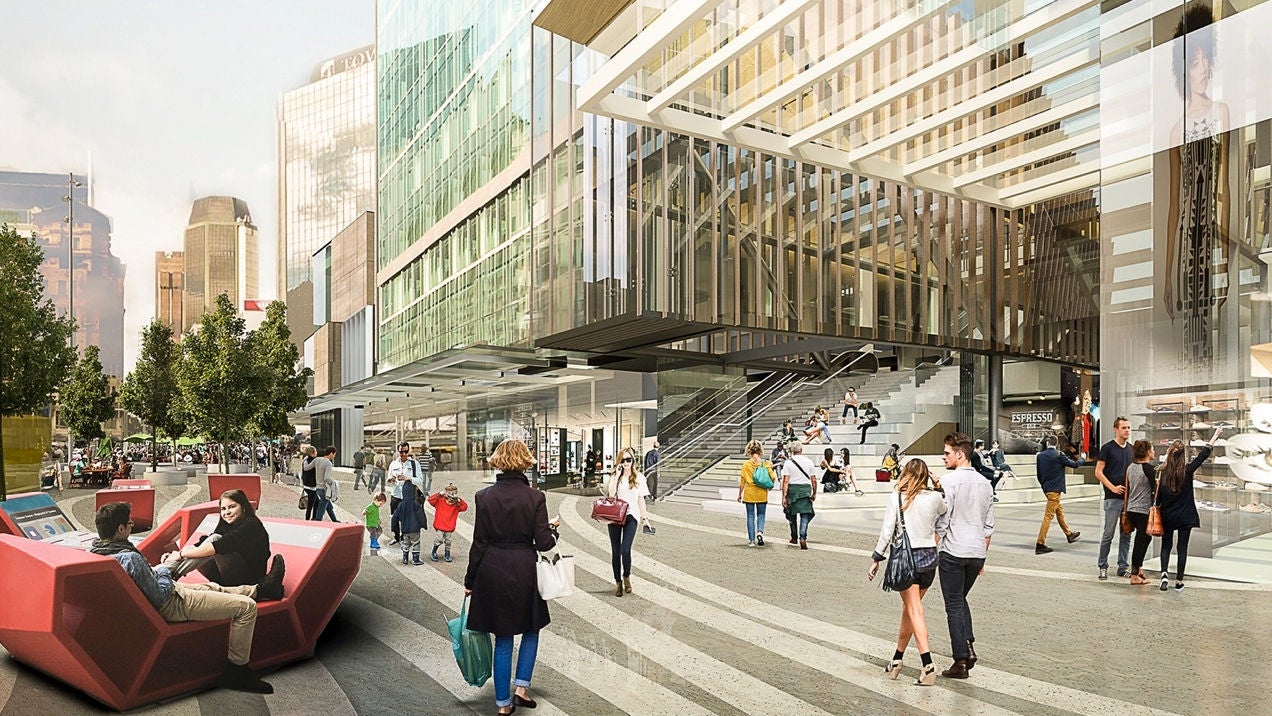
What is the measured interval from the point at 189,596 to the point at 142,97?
22980 millimetres

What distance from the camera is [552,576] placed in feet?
18.2

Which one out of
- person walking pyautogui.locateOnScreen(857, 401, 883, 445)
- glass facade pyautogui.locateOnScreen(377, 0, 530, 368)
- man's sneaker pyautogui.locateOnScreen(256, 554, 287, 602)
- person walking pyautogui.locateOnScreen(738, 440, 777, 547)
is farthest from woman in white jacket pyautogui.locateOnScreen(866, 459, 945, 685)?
glass facade pyautogui.locateOnScreen(377, 0, 530, 368)

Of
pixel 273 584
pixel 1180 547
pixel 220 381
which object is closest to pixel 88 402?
pixel 220 381

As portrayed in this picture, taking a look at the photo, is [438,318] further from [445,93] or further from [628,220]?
[628,220]

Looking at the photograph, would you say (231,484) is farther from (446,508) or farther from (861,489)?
(861,489)

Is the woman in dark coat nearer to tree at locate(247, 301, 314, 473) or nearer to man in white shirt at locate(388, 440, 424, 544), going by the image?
man in white shirt at locate(388, 440, 424, 544)

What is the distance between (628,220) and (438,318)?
68.4 feet

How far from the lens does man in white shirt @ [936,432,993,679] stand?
6.34 m

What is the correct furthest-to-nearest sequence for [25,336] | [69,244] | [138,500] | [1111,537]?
1. [69,244]
2. [25,336]
3. [138,500]
4. [1111,537]

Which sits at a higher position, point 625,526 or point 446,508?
point 625,526

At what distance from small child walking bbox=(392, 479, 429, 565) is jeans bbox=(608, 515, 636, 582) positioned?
3.07 meters

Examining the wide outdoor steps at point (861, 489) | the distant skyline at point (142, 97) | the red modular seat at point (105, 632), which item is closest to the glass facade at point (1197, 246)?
the wide outdoor steps at point (861, 489)

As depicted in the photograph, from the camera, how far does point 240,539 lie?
6.21 metres

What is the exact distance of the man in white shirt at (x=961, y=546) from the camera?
634 cm
